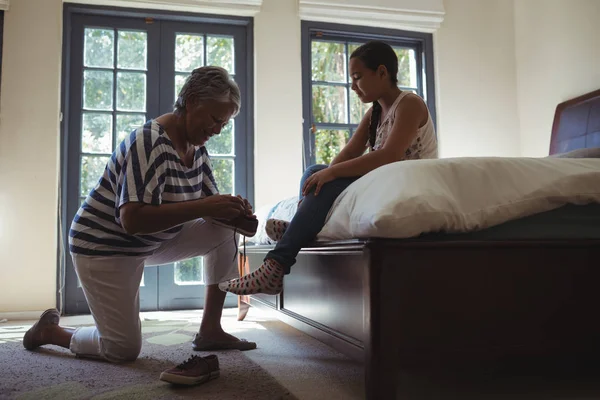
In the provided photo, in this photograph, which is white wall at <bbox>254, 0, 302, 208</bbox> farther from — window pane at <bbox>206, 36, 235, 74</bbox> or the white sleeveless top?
the white sleeveless top

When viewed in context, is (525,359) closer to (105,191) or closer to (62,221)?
(105,191)

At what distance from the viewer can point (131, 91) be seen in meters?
3.69

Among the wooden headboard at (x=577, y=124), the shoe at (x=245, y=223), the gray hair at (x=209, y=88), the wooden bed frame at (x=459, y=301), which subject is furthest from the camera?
the wooden headboard at (x=577, y=124)

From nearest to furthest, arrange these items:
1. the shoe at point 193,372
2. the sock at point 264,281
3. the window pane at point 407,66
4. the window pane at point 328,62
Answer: the shoe at point 193,372, the sock at point 264,281, the window pane at point 328,62, the window pane at point 407,66

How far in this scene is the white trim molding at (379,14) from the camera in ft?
12.7

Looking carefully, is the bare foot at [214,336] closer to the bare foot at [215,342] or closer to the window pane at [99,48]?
the bare foot at [215,342]

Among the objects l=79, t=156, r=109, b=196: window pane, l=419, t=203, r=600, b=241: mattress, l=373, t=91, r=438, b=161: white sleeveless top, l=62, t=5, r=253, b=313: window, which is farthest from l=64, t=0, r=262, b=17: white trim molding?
l=419, t=203, r=600, b=241: mattress

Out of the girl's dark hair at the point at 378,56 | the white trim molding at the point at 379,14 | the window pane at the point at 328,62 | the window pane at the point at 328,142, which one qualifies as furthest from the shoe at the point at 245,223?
the white trim molding at the point at 379,14

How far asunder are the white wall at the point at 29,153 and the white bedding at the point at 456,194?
2.57m

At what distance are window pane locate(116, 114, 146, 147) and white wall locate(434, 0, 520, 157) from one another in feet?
7.03

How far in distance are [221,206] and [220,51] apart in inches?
98.8

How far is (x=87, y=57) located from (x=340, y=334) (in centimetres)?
302

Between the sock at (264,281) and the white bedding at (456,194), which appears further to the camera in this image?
the sock at (264,281)

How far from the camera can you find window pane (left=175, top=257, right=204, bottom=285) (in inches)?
144
